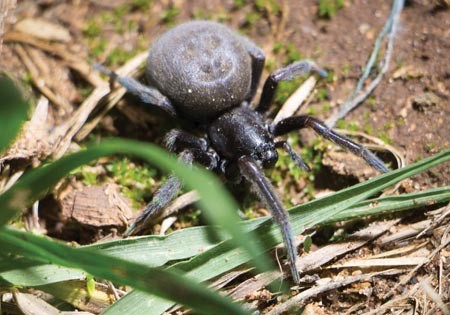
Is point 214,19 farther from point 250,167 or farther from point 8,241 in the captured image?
point 8,241

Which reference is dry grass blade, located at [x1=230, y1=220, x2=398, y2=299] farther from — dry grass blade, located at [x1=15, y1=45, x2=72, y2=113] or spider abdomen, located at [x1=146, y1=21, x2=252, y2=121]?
dry grass blade, located at [x1=15, y1=45, x2=72, y2=113]

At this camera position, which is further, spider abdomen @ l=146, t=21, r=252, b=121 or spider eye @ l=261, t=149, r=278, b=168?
spider abdomen @ l=146, t=21, r=252, b=121

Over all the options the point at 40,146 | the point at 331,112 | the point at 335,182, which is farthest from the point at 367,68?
the point at 40,146

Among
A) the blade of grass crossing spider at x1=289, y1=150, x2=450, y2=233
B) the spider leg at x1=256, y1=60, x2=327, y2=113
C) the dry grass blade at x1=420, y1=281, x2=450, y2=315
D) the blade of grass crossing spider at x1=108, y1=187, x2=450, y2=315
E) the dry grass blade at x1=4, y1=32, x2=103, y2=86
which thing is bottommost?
the dry grass blade at x1=420, y1=281, x2=450, y2=315

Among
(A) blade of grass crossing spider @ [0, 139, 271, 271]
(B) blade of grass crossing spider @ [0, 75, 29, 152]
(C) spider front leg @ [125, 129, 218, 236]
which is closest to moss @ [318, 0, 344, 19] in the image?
(C) spider front leg @ [125, 129, 218, 236]

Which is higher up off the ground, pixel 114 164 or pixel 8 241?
pixel 114 164

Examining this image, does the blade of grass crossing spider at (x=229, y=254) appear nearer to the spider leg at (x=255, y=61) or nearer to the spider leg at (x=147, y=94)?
the spider leg at (x=147, y=94)
